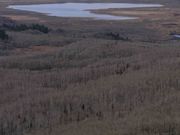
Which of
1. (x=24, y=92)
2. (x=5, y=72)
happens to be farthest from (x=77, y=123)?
(x=5, y=72)

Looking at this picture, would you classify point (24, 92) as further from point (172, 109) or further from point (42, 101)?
point (172, 109)

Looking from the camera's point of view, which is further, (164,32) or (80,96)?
(164,32)

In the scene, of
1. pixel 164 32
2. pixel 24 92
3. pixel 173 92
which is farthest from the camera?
pixel 164 32

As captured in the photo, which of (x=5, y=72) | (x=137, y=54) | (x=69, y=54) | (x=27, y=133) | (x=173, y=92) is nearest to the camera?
(x=27, y=133)

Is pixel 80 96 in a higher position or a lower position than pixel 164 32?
higher

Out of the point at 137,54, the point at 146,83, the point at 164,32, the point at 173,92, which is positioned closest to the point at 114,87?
the point at 146,83

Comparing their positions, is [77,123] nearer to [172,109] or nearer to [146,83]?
[172,109]

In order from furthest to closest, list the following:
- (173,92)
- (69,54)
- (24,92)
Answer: (69,54), (24,92), (173,92)

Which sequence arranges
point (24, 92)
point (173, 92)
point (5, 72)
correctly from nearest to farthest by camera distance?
point (173, 92), point (24, 92), point (5, 72)

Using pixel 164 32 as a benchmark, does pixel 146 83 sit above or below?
above
